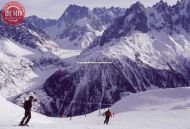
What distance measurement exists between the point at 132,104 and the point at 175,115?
132ft

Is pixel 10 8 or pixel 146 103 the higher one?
pixel 10 8

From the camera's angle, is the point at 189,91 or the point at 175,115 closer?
the point at 175,115

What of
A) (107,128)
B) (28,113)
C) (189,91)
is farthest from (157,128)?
(189,91)

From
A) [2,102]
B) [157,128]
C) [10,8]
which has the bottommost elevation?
[157,128]

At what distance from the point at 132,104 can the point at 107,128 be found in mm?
71743

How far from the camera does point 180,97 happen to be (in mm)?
132625

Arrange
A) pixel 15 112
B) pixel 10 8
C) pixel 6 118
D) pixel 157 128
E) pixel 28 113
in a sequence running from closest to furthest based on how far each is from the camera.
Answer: pixel 28 113
pixel 157 128
pixel 10 8
pixel 6 118
pixel 15 112

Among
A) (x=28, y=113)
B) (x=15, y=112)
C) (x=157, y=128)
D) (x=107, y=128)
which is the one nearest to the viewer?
(x=28, y=113)

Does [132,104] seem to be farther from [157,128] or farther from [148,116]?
[157,128]

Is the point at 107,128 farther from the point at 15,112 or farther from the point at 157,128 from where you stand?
the point at 15,112

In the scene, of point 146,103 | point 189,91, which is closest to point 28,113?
point 146,103

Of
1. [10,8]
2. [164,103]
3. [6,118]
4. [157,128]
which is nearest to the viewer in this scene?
[157,128]

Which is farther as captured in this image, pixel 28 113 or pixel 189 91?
pixel 189 91

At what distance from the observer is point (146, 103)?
12988 cm
